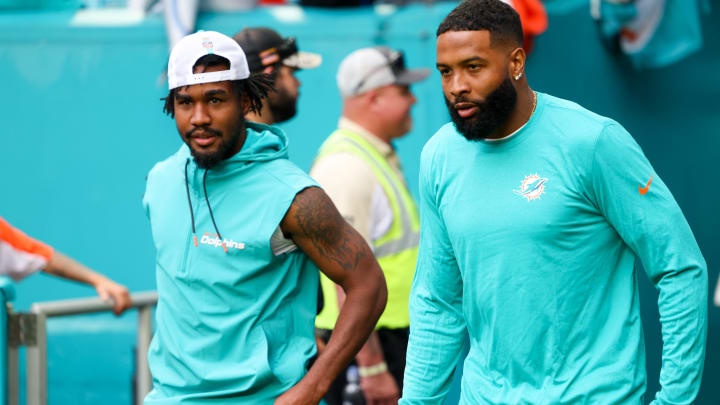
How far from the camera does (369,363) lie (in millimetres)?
4734

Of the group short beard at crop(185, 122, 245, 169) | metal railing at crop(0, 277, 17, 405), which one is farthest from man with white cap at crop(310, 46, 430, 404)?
metal railing at crop(0, 277, 17, 405)

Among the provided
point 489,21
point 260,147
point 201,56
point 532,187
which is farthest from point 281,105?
point 532,187

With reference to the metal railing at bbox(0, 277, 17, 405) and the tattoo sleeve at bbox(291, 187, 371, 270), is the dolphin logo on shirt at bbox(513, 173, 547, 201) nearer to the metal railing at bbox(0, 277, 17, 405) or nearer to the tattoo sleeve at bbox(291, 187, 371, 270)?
the tattoo sleeve at bbox(291, 187, 371, 270)

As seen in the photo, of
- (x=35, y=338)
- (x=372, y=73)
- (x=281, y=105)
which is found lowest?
(x=35, y=338)

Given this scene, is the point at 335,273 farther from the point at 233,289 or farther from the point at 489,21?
the point at 489,21

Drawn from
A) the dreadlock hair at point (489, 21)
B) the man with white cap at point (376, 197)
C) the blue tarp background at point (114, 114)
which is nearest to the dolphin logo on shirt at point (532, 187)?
the dreadlock hair at point (489, 21)

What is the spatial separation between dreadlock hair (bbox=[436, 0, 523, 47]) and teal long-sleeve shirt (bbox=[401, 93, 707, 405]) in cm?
20

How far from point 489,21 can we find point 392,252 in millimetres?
2091

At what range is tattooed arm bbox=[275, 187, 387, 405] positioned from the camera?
351 cm

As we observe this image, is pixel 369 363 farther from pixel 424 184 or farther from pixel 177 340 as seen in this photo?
pixel 424 184

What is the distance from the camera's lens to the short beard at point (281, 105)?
4.60m

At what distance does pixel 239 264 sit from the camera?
139 inches

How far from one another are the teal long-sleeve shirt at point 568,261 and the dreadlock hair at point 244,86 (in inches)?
34.2

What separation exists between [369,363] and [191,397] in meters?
1.31
